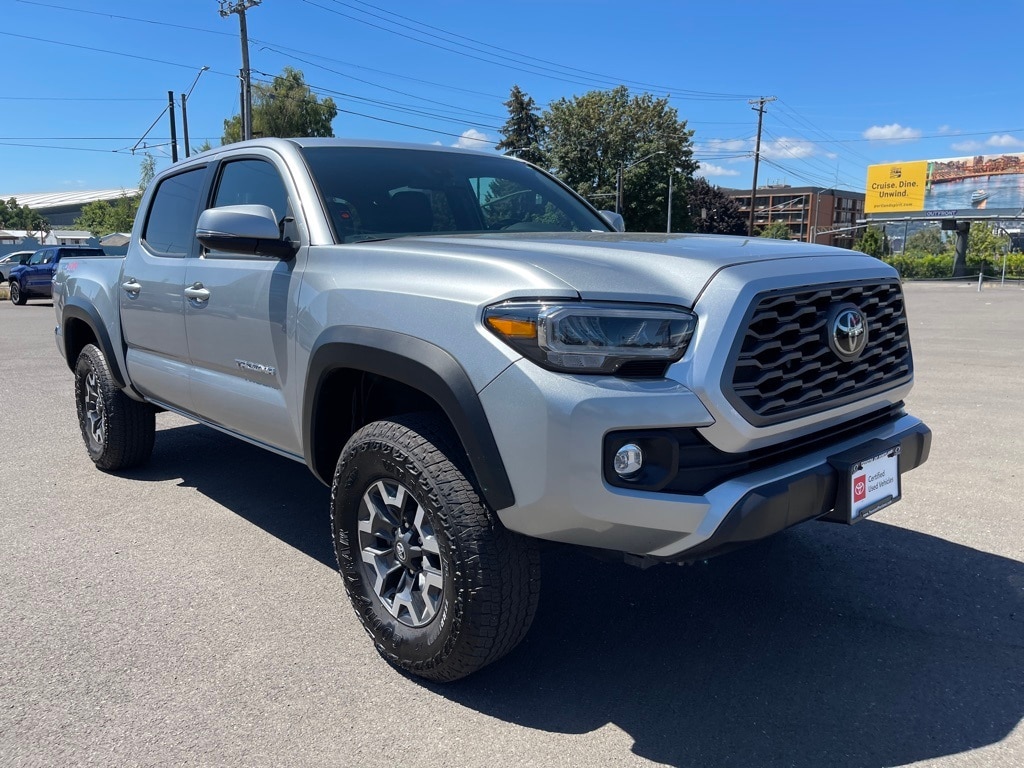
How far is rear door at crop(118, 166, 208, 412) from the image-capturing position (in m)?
4.20

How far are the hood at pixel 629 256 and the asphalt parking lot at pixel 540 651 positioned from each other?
89cm

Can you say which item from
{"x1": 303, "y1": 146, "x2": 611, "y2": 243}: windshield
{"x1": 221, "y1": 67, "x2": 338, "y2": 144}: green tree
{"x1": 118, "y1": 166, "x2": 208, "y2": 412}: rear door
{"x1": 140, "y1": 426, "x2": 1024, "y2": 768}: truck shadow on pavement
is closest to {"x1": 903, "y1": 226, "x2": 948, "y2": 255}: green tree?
{"x1": 221, "y1": 67, "x2": 338, "y2": 144}: green tree

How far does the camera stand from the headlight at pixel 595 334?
2.31m

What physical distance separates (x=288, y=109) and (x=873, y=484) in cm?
5446

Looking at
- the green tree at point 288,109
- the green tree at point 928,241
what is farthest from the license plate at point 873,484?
the green tree at point 928,241

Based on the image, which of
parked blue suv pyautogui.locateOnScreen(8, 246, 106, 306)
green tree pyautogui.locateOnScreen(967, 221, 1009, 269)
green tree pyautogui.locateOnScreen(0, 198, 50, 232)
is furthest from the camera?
green tree pyautogui.locateOnScreen(0, 198, 50, 232)

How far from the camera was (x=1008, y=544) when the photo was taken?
13.2 feet

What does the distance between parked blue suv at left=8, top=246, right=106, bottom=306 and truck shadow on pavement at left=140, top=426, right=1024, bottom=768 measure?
75.2ft

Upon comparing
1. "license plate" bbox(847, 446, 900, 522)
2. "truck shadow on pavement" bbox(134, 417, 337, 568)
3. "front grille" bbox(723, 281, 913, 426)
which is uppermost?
"front grille" bbox(723, 281, 913, 426)

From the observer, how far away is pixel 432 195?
12.6 ft

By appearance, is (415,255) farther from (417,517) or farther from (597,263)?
(417,517)

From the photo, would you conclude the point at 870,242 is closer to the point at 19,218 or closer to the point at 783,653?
the point at 783,653

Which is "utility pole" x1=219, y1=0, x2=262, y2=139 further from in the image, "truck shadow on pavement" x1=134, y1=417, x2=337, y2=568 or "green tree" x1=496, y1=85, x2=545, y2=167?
"green tree" x1=496, y1=85, x2=545, y2=167

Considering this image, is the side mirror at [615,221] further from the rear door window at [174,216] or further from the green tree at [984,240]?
the green tree at [984,240]
